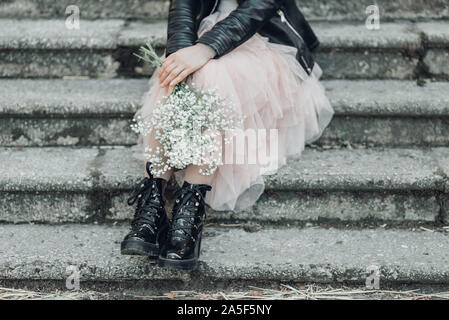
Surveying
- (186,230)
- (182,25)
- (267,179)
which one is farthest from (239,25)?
(186,230)

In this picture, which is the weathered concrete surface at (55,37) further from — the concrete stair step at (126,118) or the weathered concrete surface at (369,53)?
the weathered concrete surface at (369,53)

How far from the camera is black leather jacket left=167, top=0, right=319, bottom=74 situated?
2.24 metres

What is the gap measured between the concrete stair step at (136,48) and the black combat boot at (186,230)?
39.8 inches

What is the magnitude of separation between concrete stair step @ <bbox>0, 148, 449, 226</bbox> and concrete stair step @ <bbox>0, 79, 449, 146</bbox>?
0.80ft

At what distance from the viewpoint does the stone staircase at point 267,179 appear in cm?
212

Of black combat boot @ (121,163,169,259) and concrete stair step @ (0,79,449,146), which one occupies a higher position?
concrete stair step @ (0,79,449,146)

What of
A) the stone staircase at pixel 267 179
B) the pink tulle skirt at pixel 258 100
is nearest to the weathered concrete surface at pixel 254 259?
the stone staircase at pixel 267 179

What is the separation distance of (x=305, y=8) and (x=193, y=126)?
1490mm

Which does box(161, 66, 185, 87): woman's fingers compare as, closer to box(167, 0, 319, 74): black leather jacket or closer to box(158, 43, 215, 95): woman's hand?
box(158, 43, 215, 95): woman's hand

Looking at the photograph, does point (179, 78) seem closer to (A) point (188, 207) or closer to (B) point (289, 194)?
(A) point (188, 207)

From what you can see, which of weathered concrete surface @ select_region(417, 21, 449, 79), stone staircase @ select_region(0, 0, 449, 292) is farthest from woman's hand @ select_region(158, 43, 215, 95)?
weathered concrete surface @ select_region(417, 21, 449, 79)

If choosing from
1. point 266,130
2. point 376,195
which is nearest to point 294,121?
point 266,130

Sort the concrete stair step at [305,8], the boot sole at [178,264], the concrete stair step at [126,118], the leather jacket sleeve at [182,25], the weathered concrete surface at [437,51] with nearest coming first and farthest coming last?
1. the boot sole at [178,264]
2. the leather jacket sleeve at [182,25]
3. the concrete stair step at [126,118]
4. the weathered concrete surface at [437,51]
5. the concrete stair step at [305,8]
